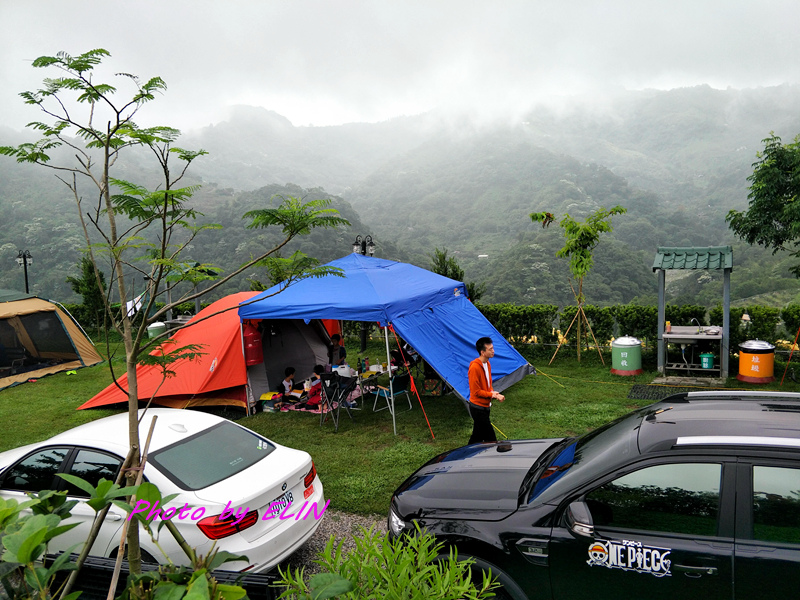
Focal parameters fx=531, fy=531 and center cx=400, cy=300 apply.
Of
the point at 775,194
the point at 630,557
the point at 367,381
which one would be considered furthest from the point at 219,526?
the point at 775,194

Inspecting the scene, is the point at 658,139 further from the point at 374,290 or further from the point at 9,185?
the point at 374,290

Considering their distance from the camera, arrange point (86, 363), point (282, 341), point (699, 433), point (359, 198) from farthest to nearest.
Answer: point (359, 198), point (86, 363), point (282, 341), point (699, 433)

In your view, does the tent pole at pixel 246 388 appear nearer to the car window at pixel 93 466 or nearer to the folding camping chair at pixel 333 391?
the folding camping chair at pixel 333 391

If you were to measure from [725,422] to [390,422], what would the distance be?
614cm

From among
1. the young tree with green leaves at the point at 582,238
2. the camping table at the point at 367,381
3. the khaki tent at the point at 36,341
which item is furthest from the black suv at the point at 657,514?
the khaki tent at the point at 36,341

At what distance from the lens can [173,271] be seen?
325 centimetres

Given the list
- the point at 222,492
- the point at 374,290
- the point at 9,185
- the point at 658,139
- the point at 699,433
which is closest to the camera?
the point at 699,433

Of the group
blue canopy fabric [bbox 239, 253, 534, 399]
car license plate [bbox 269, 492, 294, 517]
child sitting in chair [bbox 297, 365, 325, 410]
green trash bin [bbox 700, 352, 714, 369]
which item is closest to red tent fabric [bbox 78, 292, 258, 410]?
blue canopy fabric [bbox 239, 253, 534, 399]

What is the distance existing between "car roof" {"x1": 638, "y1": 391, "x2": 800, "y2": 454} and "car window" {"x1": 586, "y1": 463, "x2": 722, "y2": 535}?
144mm

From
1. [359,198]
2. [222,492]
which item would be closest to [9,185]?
[359,198]

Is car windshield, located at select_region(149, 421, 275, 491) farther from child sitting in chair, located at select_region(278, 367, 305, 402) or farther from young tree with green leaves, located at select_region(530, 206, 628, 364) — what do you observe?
young tree with green leaves, located at select_region(530, 206, 628, 364)

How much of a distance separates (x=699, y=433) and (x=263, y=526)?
319cm

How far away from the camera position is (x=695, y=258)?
10320 millimetres

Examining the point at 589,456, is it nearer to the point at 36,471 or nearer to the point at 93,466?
the point at 93,466
